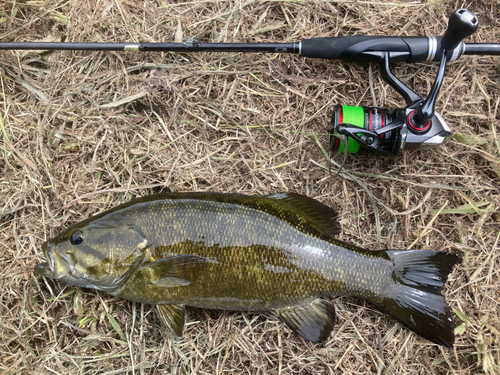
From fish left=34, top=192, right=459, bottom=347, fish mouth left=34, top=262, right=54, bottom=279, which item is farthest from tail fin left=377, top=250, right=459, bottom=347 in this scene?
fish mouth left=34, top=262, right=54, bottom=279

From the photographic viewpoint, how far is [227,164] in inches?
112

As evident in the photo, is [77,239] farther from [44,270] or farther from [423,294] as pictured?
[423,294]

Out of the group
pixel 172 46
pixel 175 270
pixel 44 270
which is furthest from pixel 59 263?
pixel 172 46

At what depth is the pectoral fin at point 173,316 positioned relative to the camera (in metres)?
2.50

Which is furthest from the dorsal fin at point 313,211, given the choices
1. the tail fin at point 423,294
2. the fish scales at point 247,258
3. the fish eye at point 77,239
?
the fish eye at point 77,239

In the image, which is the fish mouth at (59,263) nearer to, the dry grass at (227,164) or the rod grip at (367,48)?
the dry grass at (227,164)

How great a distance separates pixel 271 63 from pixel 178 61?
2.70 feet

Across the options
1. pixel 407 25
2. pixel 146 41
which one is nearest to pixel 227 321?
pixel 146 41

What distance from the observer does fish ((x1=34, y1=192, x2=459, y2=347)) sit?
7.55 ft

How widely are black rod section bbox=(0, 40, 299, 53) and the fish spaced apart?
119cm

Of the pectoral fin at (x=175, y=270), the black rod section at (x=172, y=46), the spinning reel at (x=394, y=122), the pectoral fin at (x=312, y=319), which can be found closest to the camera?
the pectoral fin at (x=175, y=270)

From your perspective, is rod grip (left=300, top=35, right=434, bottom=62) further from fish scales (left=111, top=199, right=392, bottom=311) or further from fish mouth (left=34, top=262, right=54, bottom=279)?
fish mouth (left=34, top=262, right=54, bottom=279)

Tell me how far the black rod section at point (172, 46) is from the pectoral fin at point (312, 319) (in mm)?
2013

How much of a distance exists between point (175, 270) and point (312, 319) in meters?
1.10
